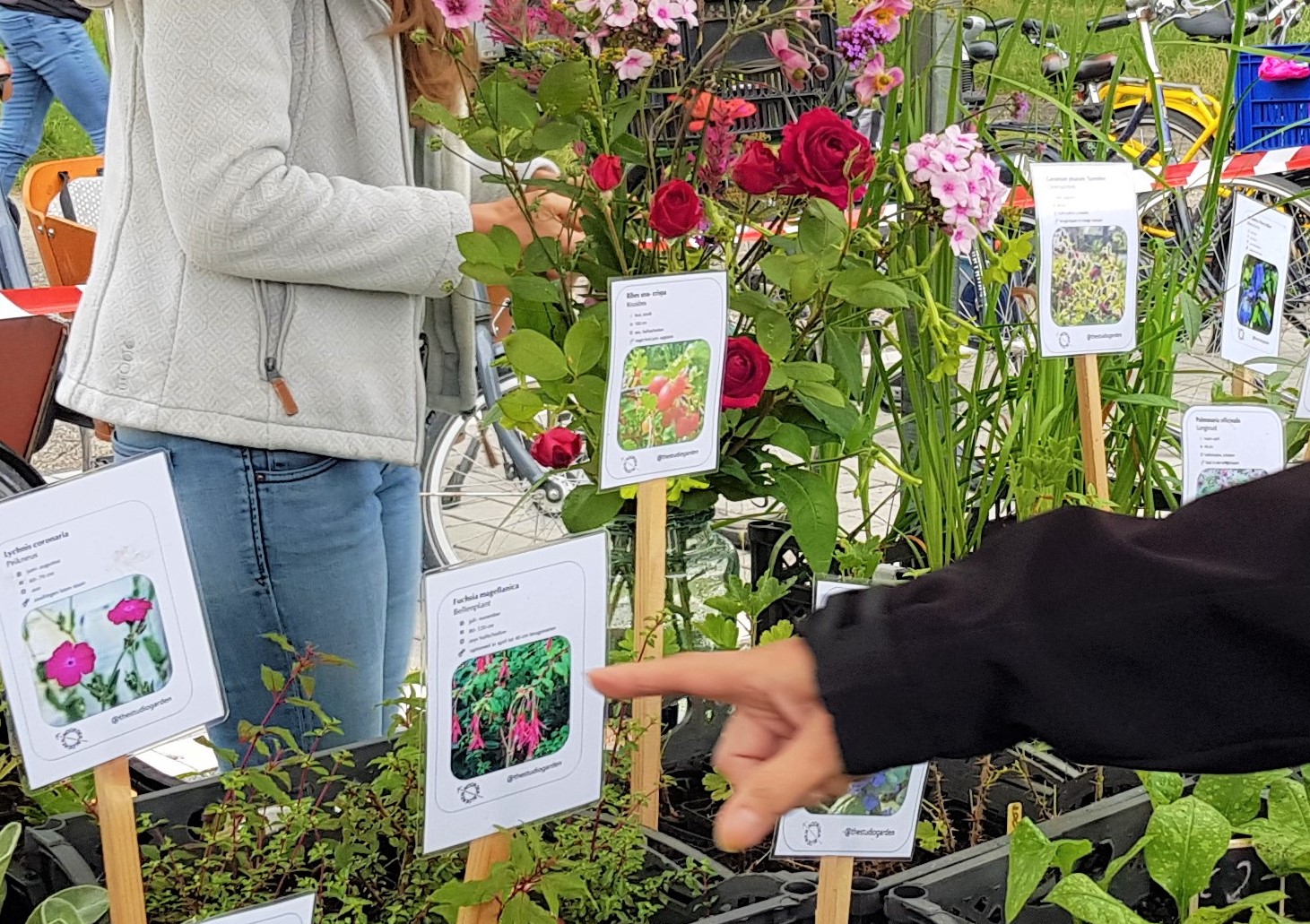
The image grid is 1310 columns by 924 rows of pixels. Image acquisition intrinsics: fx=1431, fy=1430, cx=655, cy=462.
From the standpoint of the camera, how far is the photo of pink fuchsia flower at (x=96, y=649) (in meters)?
0.81

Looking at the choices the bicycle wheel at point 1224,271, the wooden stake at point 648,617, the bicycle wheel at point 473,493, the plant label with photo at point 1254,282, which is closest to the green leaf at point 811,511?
the wooden stake at point 648,617

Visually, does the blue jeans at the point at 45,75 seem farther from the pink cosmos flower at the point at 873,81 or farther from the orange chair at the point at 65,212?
the pink cosmos flower at the point at 873,81

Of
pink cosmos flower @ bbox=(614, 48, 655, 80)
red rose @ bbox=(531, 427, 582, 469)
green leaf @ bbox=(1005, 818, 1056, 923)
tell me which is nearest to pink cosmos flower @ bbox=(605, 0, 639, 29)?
pink cosmos flower @ bbox=(614, 48, 655, 80)

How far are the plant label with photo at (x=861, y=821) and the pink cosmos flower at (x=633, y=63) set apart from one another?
0.43 m

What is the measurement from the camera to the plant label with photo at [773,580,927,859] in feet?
3.18

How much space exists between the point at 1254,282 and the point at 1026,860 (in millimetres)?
984

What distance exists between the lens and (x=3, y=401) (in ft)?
7.35

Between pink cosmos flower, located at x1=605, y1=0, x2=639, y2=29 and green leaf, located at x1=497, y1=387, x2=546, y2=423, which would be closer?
pink cosmos flower, located at x1=605, y1=0, x2=639, y2=29

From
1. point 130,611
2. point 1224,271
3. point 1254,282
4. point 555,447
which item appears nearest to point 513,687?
point 130,611

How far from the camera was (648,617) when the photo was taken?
108 cm

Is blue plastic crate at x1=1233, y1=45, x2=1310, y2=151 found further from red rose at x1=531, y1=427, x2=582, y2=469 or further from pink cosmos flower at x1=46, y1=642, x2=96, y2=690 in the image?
pink cosmos flower at x1=46, y1=642, x2=96, y2=690

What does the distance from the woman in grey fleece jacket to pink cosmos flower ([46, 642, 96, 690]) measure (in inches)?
17.8

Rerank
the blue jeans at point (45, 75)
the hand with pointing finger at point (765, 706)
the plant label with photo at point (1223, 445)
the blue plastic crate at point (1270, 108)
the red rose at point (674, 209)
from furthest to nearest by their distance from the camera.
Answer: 1. the blue plastic crate at point (1270, 108)
2. the blue jeans at point (45, 75)
3. the plant label with photo at point (1223, 445)
4. the red rose at point (674, 209)
5. the hand with pointing finger at point (765, 706)

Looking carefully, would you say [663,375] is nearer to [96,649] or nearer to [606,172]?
[606,172]
